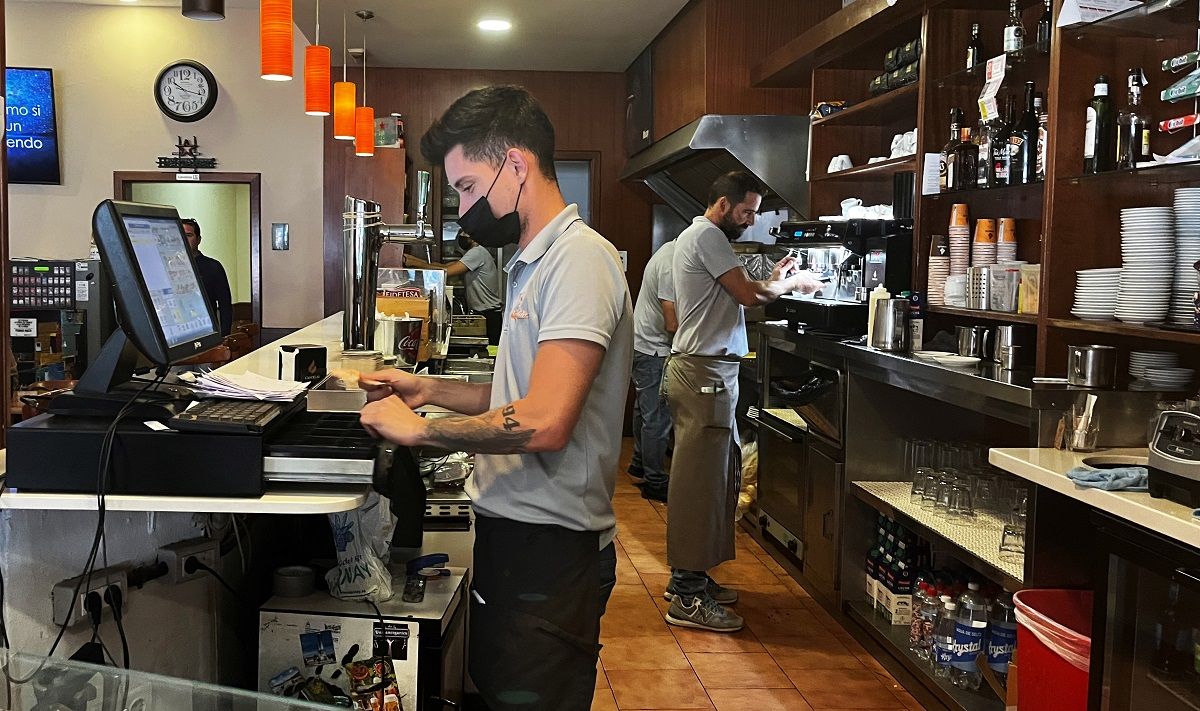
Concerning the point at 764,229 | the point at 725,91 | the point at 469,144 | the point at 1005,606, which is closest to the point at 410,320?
the point at 469,144

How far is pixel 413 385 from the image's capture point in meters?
2.27

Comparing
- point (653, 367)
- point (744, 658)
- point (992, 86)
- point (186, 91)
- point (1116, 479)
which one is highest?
point (186, 91)

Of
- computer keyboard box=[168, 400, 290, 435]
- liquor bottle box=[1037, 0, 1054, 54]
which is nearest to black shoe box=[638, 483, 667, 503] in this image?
liquor bottle box=[1037, 0, 1054, 54]

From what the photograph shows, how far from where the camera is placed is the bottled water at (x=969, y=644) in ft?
11.3

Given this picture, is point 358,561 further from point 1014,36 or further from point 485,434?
point 1014,36

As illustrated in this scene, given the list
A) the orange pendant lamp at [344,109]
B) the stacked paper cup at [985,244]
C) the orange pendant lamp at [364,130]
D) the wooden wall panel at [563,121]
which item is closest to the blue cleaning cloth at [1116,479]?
the stacked paper cup at [985,244]

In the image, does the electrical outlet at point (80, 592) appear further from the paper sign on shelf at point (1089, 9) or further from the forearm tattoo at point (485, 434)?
the paper sign on shelf at point (1089, 9)

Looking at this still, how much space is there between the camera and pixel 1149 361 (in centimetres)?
298

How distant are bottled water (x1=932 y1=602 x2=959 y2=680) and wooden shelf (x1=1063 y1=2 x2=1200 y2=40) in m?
1.79

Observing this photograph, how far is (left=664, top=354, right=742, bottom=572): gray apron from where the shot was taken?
431 cm

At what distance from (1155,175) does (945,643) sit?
1.53m

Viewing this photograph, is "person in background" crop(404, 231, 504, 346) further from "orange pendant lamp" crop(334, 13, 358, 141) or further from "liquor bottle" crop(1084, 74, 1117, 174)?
"liquor bottle" crop(1084, 74, 1117, 174)

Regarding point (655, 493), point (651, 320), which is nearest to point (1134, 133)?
point (651, 320)

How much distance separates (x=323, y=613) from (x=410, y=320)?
121cm
